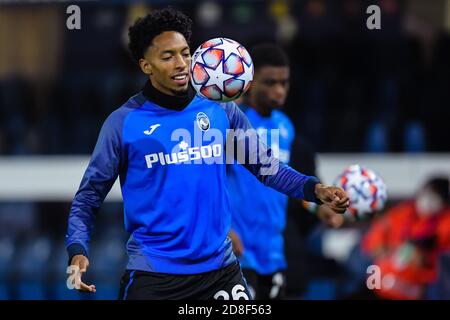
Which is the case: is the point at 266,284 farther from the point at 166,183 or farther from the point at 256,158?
the point at 166,183

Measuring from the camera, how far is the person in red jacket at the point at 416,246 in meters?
10.2

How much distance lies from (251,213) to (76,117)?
6.23 m

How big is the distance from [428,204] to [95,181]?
6.04 m

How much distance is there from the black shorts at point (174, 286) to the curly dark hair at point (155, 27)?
1.04 meters

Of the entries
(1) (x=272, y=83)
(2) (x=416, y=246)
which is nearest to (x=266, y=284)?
(1) (x=272, y=83)

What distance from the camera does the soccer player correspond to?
17.0ft

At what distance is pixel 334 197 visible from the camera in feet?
16.6

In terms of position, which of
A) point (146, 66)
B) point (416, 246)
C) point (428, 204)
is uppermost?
point (146, 66)

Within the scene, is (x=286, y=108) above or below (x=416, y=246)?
above

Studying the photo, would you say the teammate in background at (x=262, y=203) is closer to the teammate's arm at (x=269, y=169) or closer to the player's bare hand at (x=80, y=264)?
the teammate's arm at (x=269, y=169)

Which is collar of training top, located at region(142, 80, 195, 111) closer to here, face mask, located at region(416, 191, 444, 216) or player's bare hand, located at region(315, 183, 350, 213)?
player's bare hand, located at region(315, 183, 350, 213)

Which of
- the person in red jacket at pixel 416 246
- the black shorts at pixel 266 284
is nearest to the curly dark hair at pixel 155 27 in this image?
the black shorts at pixel 266 284

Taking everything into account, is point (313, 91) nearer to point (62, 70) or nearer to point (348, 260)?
point (348, 260)
